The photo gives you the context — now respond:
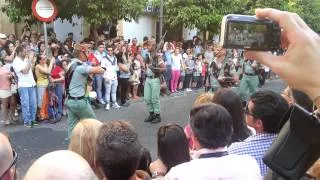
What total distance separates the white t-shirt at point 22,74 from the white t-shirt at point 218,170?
643cm

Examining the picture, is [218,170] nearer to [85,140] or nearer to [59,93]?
[85,140]

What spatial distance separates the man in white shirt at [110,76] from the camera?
10547 mm

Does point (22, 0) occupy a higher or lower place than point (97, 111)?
higher

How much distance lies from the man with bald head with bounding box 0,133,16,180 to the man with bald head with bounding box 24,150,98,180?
0.29 m

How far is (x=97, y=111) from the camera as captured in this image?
10.1 metres

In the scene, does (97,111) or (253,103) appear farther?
(97,111)

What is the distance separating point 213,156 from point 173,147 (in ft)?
2.45

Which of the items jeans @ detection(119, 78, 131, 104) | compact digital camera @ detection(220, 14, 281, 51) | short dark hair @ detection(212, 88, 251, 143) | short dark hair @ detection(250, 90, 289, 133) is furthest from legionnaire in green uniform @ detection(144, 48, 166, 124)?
compact digital camera @ detection(220, 14, 281, 51)

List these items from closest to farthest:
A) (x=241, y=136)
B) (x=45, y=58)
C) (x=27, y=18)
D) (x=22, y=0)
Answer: (x=241, y=136) → (x=45, y=58) → (x=22, y=0) → (x=27, y=18)

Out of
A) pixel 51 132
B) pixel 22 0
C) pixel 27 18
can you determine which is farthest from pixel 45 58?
pixel 27 18

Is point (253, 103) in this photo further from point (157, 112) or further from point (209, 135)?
point (157, 112)

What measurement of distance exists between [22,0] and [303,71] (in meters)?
12.2

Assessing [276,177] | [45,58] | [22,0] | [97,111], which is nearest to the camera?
[276,177]

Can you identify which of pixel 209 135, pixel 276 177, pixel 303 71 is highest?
pixel 303 71
